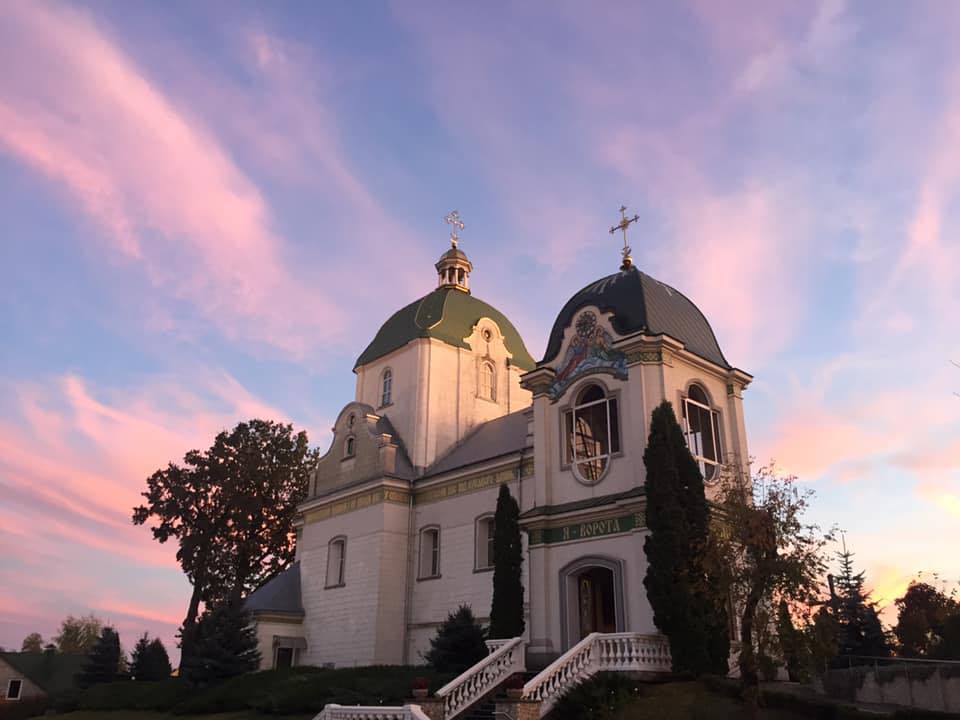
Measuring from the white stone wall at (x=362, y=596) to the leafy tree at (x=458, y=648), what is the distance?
16.3ft

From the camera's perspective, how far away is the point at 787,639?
14.5m

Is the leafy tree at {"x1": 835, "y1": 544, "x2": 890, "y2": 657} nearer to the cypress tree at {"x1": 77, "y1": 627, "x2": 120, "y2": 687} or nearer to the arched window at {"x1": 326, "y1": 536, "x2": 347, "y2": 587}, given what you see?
the arched window at {"x1": 326, "y1": 536, "x2": 347, "y2": 587}

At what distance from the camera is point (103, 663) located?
33375 mm

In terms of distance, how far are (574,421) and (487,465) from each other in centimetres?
422

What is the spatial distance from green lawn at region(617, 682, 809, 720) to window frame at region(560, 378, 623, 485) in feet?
→ 19.5

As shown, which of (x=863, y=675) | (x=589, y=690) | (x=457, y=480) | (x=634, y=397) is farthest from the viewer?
(x=457, y=480)

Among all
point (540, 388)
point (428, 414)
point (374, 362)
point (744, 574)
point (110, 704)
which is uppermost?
point (374, 362)

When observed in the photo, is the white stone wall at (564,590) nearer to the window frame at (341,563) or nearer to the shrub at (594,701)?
the shrub at (594,701)

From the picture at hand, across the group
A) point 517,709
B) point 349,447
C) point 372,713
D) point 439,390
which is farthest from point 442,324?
point 517,709

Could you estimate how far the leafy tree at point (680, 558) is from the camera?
1741 centimetres

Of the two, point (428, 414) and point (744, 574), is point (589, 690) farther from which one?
point (428, 414)

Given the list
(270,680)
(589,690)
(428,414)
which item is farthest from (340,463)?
(589,690)

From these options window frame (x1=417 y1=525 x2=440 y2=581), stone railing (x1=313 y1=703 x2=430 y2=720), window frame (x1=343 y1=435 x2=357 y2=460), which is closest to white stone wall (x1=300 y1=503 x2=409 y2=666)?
window frame (x1=417 y1=525 x2=440 y2=581)

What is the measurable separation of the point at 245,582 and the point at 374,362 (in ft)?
42.8
